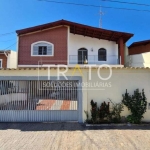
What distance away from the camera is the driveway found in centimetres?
543

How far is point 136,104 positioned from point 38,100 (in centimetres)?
526

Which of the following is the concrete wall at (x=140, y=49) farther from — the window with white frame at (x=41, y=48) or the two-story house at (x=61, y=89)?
the two-story house at (x=61, y=89)

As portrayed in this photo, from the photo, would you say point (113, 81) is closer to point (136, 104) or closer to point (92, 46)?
point (136, 104)

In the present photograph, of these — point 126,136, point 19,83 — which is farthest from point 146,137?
point 19,83

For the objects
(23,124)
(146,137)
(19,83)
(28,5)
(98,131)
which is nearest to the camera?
(146,137)

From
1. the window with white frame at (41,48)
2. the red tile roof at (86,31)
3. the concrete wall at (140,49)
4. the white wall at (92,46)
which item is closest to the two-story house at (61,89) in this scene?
the window with white frame at (41,48)

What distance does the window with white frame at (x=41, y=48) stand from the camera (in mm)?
16453

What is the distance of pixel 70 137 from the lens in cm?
618

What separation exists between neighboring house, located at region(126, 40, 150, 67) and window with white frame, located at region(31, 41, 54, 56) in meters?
10.0

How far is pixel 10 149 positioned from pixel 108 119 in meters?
4.88

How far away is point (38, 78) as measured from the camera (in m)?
8.16

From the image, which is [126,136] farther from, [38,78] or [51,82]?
[38,78]

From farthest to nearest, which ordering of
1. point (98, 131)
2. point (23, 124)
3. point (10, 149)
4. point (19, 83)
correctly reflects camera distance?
point (19, 83)
point (23, 124)
point (98, 131)
point (10, 149)

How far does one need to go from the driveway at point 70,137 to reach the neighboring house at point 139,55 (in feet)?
36.0
